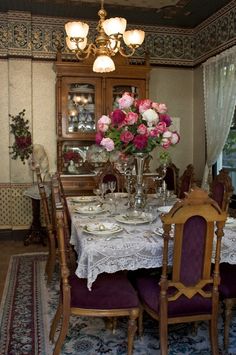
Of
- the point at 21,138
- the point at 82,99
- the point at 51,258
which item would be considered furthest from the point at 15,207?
the point at 51,258

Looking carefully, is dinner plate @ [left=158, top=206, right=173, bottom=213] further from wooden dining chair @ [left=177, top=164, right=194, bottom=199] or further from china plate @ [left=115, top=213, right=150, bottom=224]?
wooden dining chair @ [left=177, top=164, right=194, bottom=199]

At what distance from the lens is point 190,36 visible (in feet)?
17.6

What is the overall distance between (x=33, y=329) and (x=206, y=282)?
1286 millimetres

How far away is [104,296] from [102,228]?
1.40ft

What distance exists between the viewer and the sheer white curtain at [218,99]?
4.32 m

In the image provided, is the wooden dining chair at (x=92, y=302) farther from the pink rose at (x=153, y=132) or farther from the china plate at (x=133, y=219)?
the pink rose at (x=153, y=132)

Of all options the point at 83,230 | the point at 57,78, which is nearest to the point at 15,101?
the point at 57,78

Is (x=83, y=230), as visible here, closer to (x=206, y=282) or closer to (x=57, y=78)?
(x=206, y=282)

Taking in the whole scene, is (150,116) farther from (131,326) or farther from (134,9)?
(134,9)

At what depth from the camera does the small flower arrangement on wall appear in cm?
486

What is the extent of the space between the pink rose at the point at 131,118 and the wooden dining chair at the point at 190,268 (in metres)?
0.89

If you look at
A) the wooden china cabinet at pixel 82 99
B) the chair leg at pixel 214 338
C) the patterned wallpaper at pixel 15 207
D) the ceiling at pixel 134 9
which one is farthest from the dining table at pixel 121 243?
the ceiling at pixel 134 9

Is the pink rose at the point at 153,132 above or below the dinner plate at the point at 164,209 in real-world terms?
above

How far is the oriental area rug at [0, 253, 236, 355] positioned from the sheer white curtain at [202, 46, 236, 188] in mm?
2375
